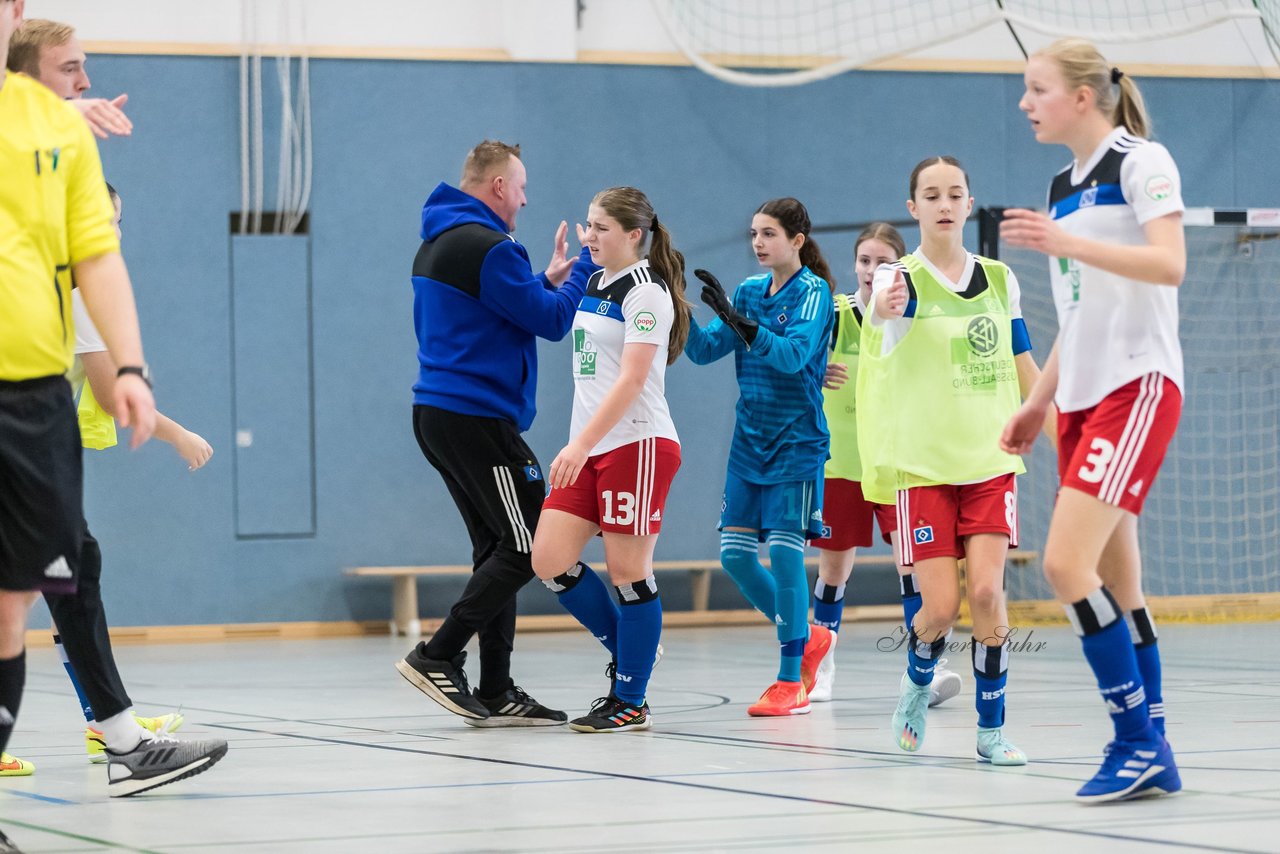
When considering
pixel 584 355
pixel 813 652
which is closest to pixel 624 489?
pixel 584 355

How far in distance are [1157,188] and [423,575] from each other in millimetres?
8436

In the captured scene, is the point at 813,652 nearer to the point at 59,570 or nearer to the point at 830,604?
the point at 830,604

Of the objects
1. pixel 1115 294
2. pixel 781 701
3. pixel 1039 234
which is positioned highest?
pixel 1039 234

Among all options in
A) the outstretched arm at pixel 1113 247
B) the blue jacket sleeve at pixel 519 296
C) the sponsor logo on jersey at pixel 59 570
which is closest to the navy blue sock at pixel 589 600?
the blue jacket sleeve at pixel 519 296

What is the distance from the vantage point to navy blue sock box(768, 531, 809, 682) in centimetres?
635

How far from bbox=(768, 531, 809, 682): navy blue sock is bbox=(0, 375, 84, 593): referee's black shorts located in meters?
3.34

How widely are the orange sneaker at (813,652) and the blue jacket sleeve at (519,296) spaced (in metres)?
1.60

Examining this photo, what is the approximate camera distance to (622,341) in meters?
5.63

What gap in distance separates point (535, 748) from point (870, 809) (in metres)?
1.56

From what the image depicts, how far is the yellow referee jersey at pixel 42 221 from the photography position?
3.36 metres

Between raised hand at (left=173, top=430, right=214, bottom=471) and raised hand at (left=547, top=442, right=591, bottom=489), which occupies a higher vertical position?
raised hand at (left=173, top=430, right=214, bottom=471)

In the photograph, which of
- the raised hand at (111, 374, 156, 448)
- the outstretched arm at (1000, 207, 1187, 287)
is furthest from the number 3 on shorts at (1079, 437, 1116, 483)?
the raised hand at (111, 374, 156, 448)

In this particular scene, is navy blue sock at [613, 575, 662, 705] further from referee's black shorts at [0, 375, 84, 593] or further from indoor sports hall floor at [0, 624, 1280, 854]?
referee's black shorts at [0, 375, 84, 593]

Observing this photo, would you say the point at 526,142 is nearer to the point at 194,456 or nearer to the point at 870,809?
the point at 194,456
